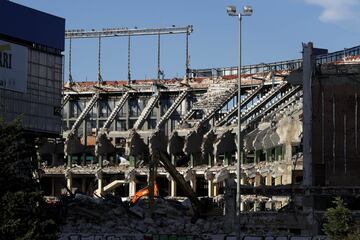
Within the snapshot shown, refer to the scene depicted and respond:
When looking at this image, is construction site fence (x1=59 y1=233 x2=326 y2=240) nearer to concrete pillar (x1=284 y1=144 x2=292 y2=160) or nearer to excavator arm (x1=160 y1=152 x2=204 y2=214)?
excavator arm (x1=160 y1=152 x2=204 y2=214)

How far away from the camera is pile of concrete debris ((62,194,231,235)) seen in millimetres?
84188

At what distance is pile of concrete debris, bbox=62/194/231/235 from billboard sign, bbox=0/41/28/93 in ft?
44.6

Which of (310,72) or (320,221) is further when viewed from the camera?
(310,72)

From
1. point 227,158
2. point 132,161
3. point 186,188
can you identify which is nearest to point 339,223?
point 186,188

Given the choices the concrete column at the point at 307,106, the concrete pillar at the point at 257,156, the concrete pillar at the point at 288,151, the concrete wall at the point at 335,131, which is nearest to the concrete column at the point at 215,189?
the concrete pillar at the point at 257,156

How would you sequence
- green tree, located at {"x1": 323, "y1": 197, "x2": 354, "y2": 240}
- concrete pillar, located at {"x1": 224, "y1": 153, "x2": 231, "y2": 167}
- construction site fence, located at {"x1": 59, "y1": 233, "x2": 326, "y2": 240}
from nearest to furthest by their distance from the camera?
green tree, located at {"x1": 323, "y1": 197, "x2": 354, "y2": 240}, construction site fence, located at {"x1": 59, "y1": 233, "x2": 326, "y2": 240}, concrete pillar, located at {"x1": 224, "y1": 153, "x2": 231, "y2": 167}

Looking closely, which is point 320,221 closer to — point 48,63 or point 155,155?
point 155,155

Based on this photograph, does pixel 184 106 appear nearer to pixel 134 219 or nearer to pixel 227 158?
pixel 227 158

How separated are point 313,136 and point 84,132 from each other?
265 feet

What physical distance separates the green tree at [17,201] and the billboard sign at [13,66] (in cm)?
5159

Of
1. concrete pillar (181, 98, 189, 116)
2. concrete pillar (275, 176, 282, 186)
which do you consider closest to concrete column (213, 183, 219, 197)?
concrete pillar (275, 176, 282, 186)

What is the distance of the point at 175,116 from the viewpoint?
16688cm

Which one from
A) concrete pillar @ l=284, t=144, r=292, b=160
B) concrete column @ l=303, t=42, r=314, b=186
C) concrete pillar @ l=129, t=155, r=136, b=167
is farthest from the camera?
concrete pillar @ l=129, t=155, r=136, b=167

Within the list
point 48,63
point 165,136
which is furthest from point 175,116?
point 48,63
